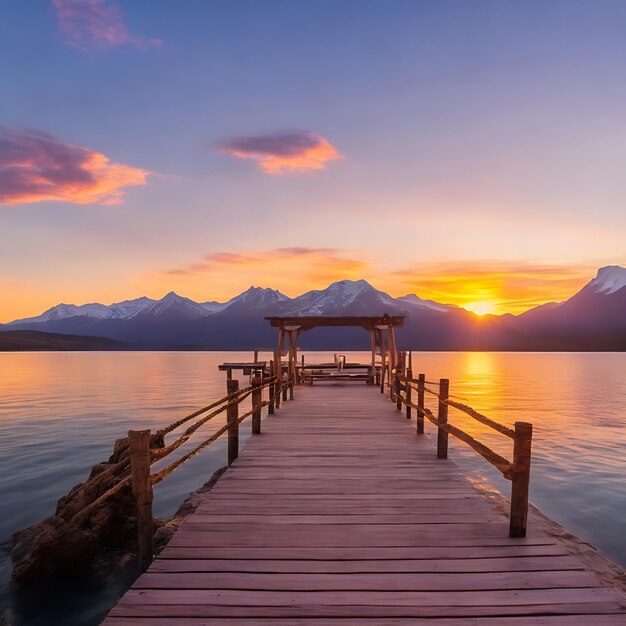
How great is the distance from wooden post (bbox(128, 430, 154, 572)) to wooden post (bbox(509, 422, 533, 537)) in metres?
3.98

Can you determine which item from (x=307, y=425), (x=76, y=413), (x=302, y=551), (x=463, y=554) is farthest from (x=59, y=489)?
(x=76, y=413)

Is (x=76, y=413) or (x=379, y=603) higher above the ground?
(x=379, y=603)

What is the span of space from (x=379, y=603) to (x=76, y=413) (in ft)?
115

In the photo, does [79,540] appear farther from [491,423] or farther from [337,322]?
[337,322]

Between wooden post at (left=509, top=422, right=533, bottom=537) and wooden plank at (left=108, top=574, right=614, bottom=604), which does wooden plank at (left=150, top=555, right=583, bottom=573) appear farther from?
wooden post at (left=509, top=422, right=533, bottom=537)

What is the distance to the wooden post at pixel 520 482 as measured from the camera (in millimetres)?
5430

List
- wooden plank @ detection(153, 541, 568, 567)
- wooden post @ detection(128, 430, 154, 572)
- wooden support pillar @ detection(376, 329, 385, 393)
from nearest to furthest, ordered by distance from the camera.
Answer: wooden plank @ detection(153, 541, 568, 567) → wooden post @ detection(128, 430, 154, 572) → wooden support pillar @ detection(376, 329, 385, 393)

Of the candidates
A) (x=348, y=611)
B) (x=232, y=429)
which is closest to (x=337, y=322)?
(x=232, y=429)

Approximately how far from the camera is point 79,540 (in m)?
8.35

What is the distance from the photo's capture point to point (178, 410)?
37.3 meters

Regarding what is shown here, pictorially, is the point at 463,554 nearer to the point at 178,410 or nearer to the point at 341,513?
the point at 341,513

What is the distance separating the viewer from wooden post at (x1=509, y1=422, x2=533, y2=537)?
5430 mm

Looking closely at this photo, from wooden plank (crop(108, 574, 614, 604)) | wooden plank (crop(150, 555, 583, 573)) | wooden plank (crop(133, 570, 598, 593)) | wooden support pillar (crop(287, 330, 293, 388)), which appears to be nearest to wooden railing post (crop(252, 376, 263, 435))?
wooden plank (crop(150, 555, 583, 573))

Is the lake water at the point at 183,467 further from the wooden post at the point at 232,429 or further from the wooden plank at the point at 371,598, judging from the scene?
the wooden plank at the point at 371,598
